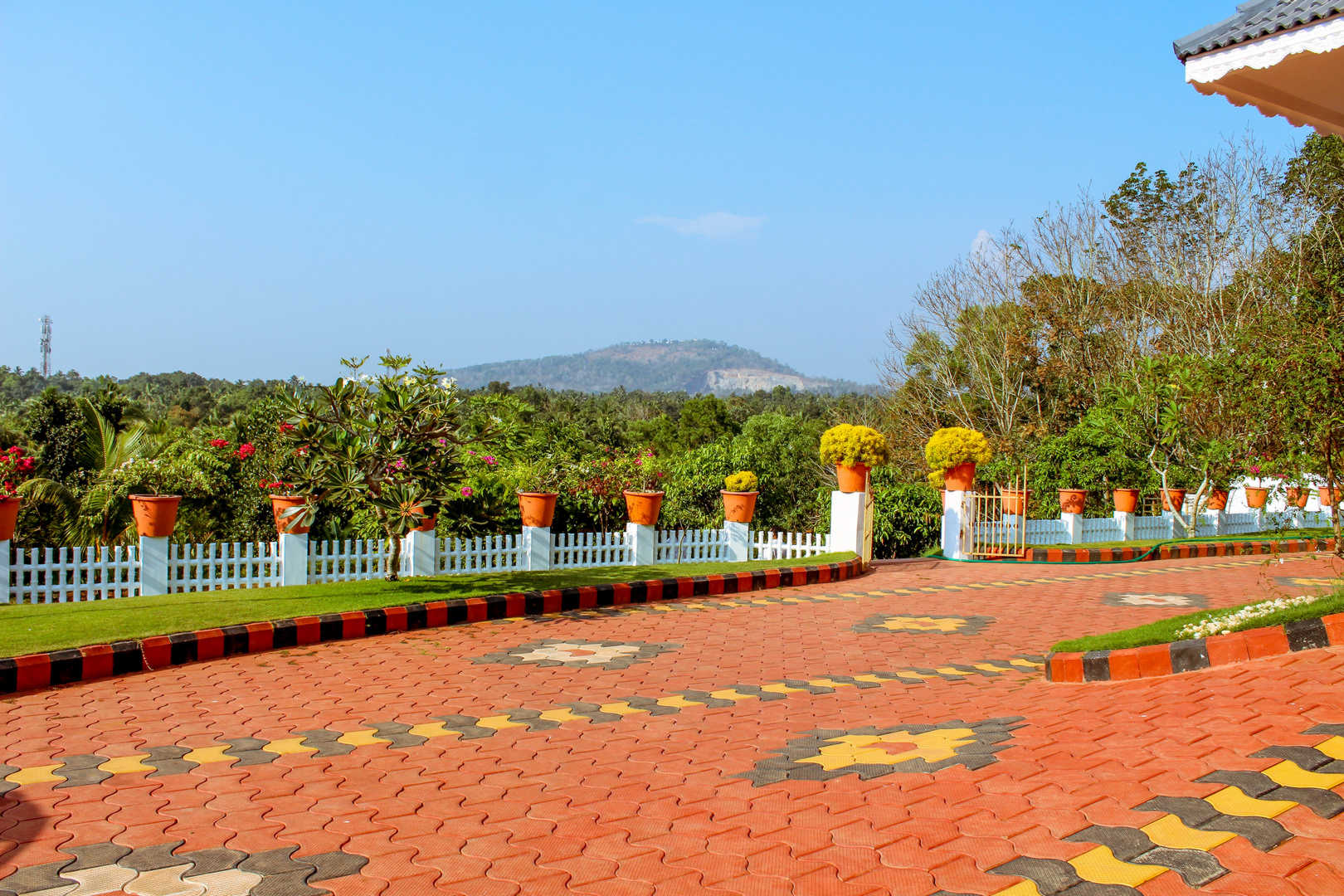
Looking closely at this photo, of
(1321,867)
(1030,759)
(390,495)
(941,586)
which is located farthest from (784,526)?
(1321,867)

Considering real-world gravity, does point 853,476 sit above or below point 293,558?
above

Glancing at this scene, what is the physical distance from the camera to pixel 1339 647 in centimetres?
526

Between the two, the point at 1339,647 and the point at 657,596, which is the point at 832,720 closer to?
the point at 1339,647

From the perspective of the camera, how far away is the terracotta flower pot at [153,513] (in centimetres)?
985

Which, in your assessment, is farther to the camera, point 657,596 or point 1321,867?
point 657,596

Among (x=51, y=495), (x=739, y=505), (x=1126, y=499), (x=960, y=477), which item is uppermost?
(x=960, y=477)

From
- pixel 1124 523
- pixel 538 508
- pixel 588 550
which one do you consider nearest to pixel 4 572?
pixel 538 508

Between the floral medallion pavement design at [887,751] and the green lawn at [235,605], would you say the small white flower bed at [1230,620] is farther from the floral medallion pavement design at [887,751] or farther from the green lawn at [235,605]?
the green lawn at [235,605]

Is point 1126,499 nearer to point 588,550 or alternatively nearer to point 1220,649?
point 588,550

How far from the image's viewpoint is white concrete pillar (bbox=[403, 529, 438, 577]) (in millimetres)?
11406

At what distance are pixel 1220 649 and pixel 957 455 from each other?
1000cm

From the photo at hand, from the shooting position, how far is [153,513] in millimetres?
9867

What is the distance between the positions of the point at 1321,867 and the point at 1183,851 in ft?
1.15

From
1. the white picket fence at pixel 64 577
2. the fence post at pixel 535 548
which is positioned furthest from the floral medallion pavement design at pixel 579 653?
the white picket fence at pixel 64 577
